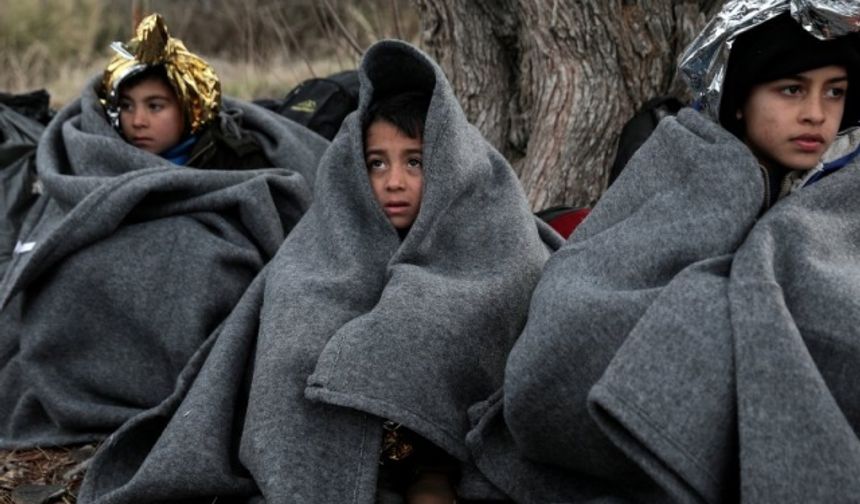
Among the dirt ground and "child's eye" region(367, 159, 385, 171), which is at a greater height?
"child's eye" region(367, 159, 385, 171)

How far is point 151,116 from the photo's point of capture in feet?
14.8

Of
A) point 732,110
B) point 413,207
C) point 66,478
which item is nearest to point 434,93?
point 413,207

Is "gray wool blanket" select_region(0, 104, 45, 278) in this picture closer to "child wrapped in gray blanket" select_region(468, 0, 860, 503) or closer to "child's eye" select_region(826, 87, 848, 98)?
"child wrapped in gray blanket" select_region(468, 0, 860, 503)

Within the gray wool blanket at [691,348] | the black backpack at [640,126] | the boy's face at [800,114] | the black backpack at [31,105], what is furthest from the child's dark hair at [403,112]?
the black backpack at [31,105]

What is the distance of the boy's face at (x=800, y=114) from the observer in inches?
117

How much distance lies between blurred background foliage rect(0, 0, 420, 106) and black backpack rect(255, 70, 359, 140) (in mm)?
3514

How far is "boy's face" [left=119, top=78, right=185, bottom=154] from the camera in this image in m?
4.49

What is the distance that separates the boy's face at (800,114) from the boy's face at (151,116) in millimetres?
2238

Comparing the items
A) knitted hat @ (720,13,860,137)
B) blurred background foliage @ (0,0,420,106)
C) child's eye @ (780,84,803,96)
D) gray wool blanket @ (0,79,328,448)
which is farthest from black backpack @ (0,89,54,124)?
child's eye @ (780,84,803,96)

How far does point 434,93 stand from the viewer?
3.45m

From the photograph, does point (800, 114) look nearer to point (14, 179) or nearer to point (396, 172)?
point (396, 172)

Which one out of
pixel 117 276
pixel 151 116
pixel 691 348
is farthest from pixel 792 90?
pixel 151 116

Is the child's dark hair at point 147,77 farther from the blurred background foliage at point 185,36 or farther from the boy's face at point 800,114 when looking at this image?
the blurred background foliage at point 185,36

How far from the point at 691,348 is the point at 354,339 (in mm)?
884
